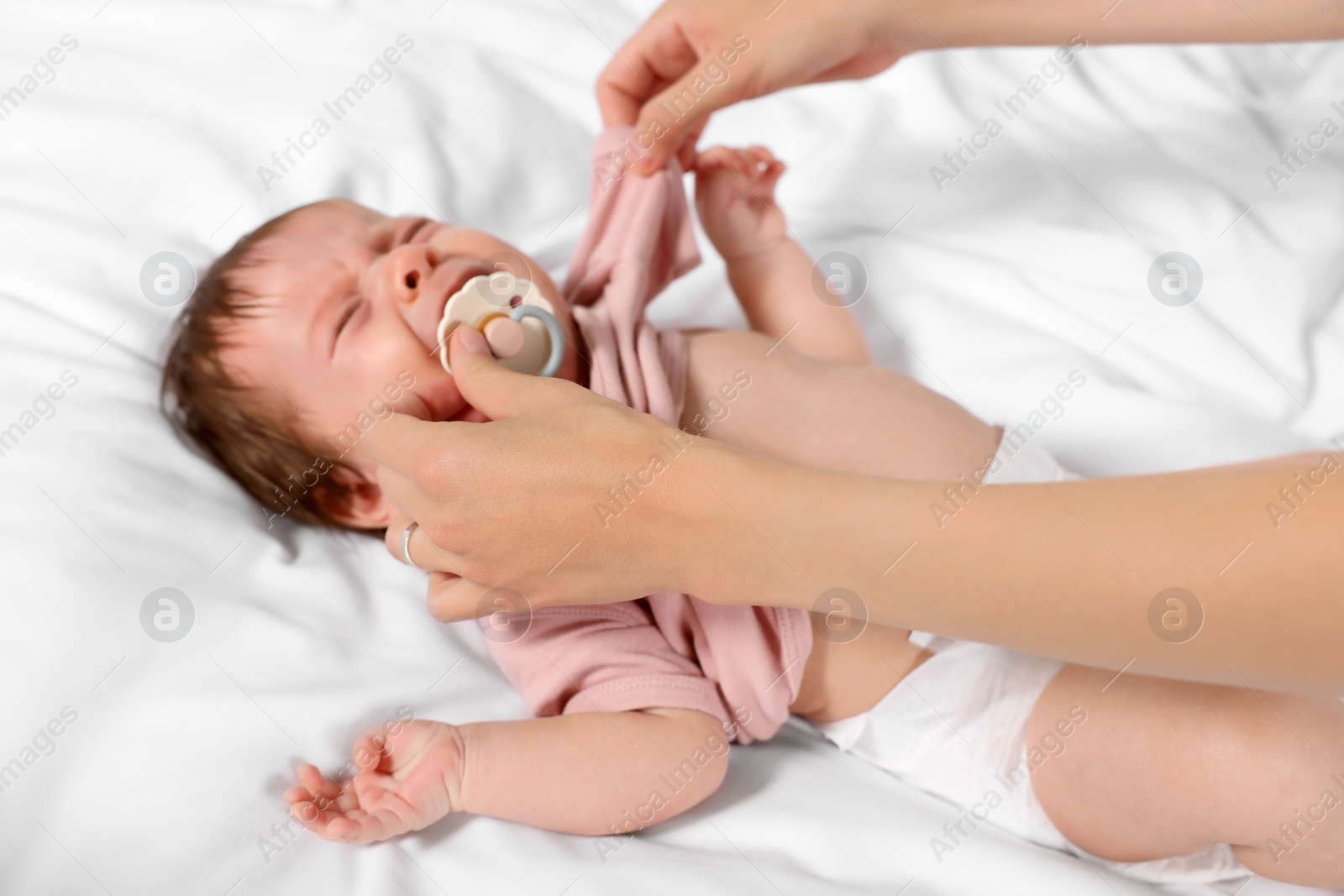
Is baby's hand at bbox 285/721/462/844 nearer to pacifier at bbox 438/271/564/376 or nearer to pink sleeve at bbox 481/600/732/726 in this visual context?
pink sleeve at bbox 481/600/732/726

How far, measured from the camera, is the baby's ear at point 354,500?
133 centimetres

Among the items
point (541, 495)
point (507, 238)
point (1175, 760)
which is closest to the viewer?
point (541, 495)

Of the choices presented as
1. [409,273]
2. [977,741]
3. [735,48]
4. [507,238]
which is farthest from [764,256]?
[977,741]

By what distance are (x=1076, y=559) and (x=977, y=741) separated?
1.62ft

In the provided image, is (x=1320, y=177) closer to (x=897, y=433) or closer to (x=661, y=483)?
(x=897, y=433)

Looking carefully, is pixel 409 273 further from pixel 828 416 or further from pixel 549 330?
pixel 828 416

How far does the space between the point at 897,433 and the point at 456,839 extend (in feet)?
2.26

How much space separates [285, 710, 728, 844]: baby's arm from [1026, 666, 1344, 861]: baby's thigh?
381 mm

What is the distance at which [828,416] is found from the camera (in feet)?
4.26

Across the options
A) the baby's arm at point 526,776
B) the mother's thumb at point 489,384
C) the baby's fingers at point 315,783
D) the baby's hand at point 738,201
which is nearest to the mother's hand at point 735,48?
the baby's hand at point 738,201

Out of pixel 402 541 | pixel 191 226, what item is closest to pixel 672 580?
pixel 402 541

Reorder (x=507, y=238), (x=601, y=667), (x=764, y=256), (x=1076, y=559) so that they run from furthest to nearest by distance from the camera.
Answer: (x=507, y=238) → (x=764, y=256) → (x=601, y=667) → (x=1076, y=559)

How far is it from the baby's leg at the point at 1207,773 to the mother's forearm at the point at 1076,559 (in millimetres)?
271

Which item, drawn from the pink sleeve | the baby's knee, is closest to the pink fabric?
the pink sleeve
